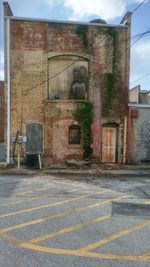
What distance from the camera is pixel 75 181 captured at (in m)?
14.1

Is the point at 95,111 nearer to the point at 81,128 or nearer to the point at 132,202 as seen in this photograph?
the point at 81,128

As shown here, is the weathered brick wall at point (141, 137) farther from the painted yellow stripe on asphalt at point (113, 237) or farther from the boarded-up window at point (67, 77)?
the painted yellow stripe on asphalt at point (113, 237)

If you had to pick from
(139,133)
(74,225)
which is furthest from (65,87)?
(74,225)

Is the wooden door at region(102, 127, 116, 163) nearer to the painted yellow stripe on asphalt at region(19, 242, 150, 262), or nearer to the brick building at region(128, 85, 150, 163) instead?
the brick building at region(128, 85, 150, 163)

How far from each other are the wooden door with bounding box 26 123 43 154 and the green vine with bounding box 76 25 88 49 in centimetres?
532

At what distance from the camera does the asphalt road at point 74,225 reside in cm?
560

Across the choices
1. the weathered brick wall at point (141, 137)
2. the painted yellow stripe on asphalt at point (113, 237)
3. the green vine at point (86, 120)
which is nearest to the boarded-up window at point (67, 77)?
the green vine at point (86, 120)

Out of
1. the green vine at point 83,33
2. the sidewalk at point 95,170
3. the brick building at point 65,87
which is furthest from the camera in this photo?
the green vine at point 83,33

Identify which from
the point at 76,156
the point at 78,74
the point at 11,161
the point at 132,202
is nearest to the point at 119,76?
the point at 78,74

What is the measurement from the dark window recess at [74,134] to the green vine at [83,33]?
15.1ft

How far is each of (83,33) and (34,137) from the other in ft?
21.2

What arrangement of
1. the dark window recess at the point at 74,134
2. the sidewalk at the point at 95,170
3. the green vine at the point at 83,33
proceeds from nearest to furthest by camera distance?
the sidewalk at the point at 95,170 → the green vine at the point at 83,33 → the dark window recess at the point at 74,134

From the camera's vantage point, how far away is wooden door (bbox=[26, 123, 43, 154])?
1952 centimetres

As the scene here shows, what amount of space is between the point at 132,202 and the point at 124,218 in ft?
6.07
